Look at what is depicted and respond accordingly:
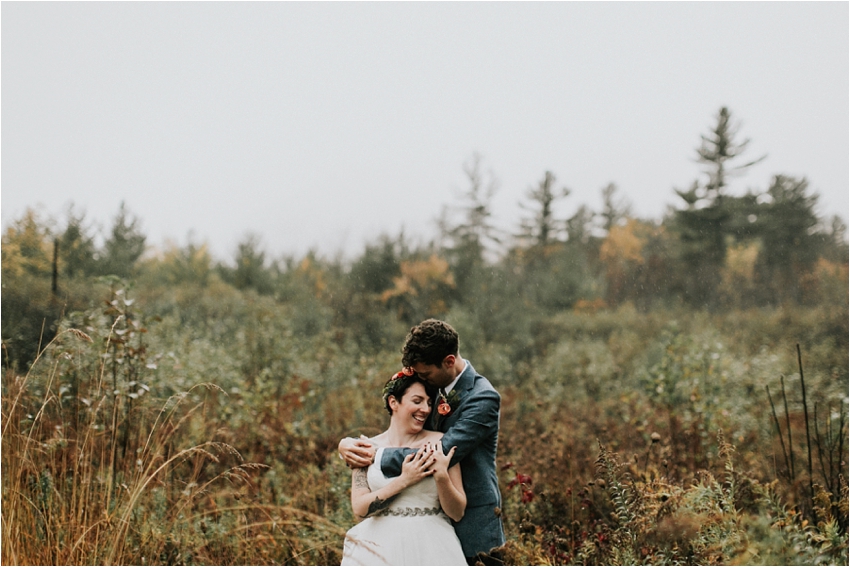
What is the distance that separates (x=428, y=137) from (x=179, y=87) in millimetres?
4442

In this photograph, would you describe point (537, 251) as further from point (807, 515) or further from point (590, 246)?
point (807, 515)

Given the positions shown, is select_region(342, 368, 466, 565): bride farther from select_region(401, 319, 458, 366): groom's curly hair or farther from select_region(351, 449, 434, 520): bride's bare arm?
select_region(401, 319, 458, 366): groom's curly hair

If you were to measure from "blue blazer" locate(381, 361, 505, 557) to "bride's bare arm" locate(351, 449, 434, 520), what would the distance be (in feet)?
0.19

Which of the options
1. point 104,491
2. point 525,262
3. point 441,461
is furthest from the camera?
point 525,262

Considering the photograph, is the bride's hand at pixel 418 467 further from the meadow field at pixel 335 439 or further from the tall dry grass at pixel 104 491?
the tall dry grass at pixel 104 491

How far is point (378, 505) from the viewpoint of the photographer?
2.42 meters

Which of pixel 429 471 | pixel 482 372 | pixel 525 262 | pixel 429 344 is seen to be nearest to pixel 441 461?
pixel 429 471

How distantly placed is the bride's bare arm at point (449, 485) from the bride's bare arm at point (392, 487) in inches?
1.2

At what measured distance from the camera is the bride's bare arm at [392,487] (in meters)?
2.35

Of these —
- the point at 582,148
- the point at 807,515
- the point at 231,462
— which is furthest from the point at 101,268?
the point at 582,148

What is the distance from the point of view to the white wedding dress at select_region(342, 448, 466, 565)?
7.91 feet

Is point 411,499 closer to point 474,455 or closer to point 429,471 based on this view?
point 429,471

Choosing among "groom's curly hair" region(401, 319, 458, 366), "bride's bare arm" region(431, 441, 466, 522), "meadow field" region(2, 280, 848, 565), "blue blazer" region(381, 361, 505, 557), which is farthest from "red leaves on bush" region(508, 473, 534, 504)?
"groom's curly hair" region(401, 319, 458, 366)

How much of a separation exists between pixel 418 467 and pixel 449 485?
13 cm
